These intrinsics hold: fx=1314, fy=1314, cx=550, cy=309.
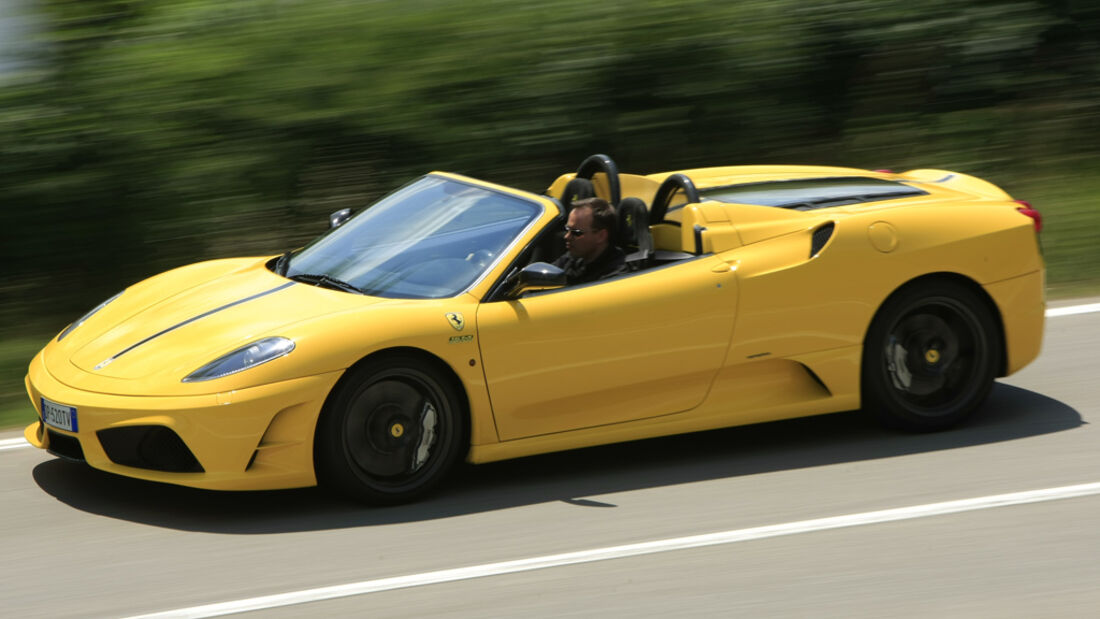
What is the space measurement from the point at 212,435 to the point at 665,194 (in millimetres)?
2451

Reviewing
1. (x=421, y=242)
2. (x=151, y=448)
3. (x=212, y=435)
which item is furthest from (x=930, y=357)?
(x=151, y=448)

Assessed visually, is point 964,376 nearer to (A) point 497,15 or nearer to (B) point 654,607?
(B) point 654,607

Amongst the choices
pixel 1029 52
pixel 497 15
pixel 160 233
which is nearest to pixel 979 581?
pixel 160 233

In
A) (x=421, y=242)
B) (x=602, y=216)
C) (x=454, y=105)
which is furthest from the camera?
(x=454, y=105)

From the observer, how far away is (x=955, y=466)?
18.2 ft

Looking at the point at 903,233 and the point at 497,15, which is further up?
the point at 497,15

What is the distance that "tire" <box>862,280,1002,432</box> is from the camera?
5879 millimetres

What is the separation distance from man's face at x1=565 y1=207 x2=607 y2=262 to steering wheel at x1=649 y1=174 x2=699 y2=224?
621mm

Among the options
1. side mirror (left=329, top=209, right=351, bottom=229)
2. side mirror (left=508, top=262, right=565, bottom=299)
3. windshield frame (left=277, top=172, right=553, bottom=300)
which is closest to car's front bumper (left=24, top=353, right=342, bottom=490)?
windshield frame (left=277, top=172, right=553, bottom=300)

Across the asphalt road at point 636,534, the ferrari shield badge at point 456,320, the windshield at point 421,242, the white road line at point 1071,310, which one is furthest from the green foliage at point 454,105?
the ferrari shield badge at point 456,320

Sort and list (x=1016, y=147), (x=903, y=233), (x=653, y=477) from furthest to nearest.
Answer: (x=1016, y=147) < (x=903, y=233) < (x=653, y=477)

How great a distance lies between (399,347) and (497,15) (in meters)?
5.79

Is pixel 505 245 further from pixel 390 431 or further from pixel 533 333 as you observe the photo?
pixel 390 431

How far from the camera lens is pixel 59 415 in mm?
5121
